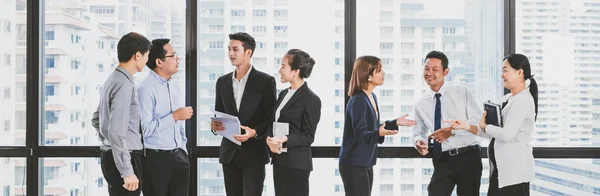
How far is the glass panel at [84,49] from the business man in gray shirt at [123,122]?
3.55 ft

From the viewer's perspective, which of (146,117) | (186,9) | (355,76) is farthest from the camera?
(186,9)

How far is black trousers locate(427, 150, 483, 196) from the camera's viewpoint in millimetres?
3574

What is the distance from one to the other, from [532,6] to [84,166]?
11.5 ft

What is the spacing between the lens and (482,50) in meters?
4.08

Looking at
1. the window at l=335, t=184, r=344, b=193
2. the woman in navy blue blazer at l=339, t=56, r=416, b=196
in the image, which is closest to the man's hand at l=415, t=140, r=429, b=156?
the woman in navy blue blazer at l=339, t=56, r=416, b=196

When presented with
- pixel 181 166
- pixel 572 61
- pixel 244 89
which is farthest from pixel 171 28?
pixel 572 61

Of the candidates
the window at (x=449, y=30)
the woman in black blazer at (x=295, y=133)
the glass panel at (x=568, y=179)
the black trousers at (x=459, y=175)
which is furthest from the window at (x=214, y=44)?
the glass panel at (x=568, y=179)

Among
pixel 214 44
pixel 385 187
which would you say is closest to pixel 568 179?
pixel 385 187

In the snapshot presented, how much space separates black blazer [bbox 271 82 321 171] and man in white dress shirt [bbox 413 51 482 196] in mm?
806

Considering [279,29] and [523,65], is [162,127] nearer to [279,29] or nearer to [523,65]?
[279,29]

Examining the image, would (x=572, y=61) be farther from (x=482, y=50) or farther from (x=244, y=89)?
(x=244, y=89)

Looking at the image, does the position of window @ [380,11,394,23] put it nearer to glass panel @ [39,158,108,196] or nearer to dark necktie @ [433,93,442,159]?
dark necktie @ [433,93,442,159]

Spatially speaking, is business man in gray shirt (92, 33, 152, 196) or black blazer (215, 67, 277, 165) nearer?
business man in gray shirt (92, 33, 152, 196)

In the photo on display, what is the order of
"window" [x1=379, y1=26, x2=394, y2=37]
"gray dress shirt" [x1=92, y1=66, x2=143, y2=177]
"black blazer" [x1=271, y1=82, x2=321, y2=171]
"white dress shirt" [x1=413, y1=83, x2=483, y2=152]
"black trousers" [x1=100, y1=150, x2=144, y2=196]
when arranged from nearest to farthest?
1. "gray dress shirt" [x1=92, y1=66, x2=143, y2=177]
2. "black trousers" [x1=100, y1=150, x2=144, y2=196]
3. "black blazer" [x1=271, y1=82, x2=321, y2=171]
4. "white dress shirt" [x1=413, y1=83, x2=483, y2=152]
5. "window" [x1=379, y1=26, x2=394, y2=37]
